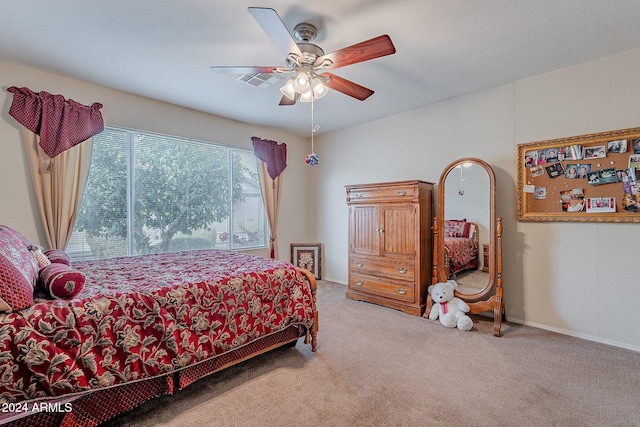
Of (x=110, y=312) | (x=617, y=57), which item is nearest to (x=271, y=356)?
(x=110, y=312)

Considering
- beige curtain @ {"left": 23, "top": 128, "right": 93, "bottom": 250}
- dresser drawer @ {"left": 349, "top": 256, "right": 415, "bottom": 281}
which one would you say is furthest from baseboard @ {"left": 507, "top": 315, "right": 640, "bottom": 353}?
beige curtain @ {"left": 23, "top": 128, "right": 93, "bottom": 250}

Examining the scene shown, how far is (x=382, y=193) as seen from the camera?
3.60 metres

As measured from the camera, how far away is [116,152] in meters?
3.25

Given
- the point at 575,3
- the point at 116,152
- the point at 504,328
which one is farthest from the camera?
the point at 116,152

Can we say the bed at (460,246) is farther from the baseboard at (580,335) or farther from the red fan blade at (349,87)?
the red fan blade at (349,87)

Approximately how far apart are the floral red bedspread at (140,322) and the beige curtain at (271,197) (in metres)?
Result: 2.09

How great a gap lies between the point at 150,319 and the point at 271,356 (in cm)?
107

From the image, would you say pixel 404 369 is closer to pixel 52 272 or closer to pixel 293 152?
pixel 52 272

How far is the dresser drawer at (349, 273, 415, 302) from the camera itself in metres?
3.34

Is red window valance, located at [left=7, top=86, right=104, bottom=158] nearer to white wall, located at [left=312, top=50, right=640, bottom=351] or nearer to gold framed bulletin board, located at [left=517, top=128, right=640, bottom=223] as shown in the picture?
white wall, located at [left=312, top=50, right=640, bottom=351]

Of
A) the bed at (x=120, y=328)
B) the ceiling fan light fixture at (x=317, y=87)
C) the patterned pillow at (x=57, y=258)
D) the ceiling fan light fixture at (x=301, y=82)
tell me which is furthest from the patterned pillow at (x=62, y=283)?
the ceiling fan light fixture at (x=317, y=87)

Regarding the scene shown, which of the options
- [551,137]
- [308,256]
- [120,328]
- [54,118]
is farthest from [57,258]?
[551,137]

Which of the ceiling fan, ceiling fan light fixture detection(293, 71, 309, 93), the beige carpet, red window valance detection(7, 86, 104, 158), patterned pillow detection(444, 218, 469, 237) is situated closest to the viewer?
the beige carpet

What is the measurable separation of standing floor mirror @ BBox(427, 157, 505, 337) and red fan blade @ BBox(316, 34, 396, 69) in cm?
190
